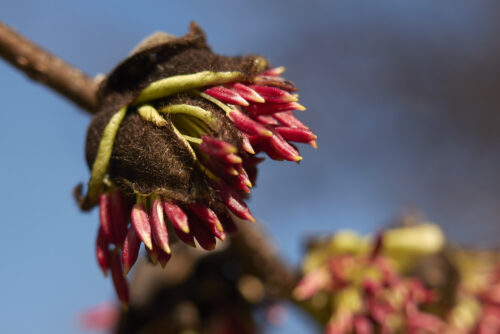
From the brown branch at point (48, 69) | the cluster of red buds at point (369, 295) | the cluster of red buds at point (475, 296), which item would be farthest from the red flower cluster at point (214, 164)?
the cluster of red buds at point (475, 296)

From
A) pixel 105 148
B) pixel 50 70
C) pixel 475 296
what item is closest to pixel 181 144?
pixel 105 148

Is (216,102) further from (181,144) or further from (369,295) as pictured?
(369,295)

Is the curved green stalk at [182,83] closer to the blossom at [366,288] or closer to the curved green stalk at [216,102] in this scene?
the curved green stalk at [216,102]

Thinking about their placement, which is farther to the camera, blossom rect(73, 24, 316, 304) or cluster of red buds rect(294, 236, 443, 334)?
cluster of red buds rect(294, 236, 443, 334)

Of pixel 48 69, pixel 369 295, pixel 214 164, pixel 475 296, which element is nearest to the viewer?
Answer: pixel 214 164

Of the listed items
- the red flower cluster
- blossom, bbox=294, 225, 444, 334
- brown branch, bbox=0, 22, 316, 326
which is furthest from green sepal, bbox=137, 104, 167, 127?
blossom, bbox=294, 225, 444, 334

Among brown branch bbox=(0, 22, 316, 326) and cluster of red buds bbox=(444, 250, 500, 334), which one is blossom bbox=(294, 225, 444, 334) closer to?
cluster of red buds bbox=(444, 250, 500, 334)

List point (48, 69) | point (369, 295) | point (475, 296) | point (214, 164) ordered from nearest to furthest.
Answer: point (214, 164)
point (48, 69)
point (369, 295)
point (475, 296)
